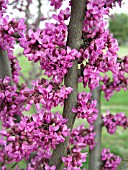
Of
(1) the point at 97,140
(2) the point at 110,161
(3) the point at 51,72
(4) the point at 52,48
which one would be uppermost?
(4) the point at 52,48

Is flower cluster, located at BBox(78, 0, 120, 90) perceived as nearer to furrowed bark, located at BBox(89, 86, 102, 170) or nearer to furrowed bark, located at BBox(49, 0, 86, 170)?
furrowed bark, located at BBox(49, 0, 86, 170)

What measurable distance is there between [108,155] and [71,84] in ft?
4.67

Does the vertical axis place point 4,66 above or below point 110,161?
above

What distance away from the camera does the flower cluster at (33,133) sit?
172 centimetres

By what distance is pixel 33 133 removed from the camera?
1.77 metres

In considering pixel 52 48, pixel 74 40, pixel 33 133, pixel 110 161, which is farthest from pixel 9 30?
pixel 110 161

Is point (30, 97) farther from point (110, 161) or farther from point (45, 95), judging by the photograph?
point (110, 161)

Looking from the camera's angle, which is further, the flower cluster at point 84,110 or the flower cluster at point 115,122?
the flower cluster at point 115,122

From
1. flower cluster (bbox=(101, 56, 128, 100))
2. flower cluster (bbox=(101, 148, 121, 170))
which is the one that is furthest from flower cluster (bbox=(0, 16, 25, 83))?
flower cluster (bbox=(101, 148, 121, 170))

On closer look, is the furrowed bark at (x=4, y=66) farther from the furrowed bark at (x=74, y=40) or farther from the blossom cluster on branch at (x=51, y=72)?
the furrowed bark at (x=74, y=40)

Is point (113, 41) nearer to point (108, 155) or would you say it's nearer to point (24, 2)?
point (108, 155)

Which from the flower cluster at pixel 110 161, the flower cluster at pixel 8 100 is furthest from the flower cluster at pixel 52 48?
the flower cluster at pixel 110 161

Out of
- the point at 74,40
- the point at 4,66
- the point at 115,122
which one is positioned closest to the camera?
the point at 74,40

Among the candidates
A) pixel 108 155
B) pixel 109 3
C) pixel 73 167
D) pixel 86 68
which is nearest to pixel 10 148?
pixel 73 167
